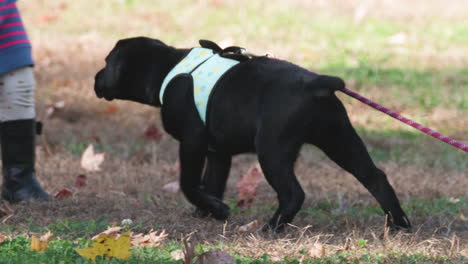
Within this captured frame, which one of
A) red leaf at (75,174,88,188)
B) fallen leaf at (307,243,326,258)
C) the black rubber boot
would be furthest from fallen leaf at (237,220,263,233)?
red leaf at (75,174,88,188)

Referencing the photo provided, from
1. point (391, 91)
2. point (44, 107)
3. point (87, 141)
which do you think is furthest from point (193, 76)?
point (391, 91)

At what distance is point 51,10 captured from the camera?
11.7 m

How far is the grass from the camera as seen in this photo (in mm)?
3705

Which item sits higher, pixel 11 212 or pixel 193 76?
pixel 193 76

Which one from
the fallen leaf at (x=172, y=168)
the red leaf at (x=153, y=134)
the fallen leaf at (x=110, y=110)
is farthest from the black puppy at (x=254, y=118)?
the fallen leaf at (x=110, y=110)

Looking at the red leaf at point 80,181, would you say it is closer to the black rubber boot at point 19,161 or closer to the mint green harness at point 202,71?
→ the black rubber boot at point 19,161

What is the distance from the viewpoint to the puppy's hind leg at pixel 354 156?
382cm

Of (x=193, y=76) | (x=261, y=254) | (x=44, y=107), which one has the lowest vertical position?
(x=44, y=107)

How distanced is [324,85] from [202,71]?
696mm

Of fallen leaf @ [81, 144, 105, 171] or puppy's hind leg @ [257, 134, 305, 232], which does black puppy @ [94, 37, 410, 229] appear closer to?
puppy's hind leg @ [257, 134, 305, 232]

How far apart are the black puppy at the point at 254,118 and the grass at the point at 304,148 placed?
0.20m

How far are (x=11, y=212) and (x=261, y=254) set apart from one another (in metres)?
1.61

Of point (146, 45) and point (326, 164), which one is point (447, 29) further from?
point (146, 45)

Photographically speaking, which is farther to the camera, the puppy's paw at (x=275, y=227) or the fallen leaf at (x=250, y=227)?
the fallen leaf at (x=250, y=227)
